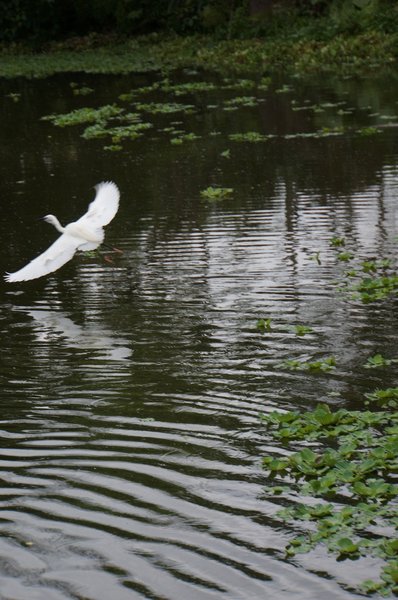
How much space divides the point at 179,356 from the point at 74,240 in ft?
7.95

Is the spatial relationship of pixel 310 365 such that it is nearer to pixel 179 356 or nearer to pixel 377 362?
pixel 377 362

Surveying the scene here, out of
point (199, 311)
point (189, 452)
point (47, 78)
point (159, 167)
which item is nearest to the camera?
point (189, 452)

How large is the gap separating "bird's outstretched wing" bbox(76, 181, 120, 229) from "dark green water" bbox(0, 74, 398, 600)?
485 millimetres

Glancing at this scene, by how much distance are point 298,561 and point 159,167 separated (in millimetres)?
10766

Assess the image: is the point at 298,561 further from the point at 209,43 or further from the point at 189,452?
the point at 209,43

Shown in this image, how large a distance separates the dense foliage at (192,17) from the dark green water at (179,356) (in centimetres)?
1066

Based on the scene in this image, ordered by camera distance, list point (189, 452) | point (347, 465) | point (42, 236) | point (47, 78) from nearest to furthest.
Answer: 1. point (347, 465)
2. point (189, 452)
3. point (42, 236)
4. point (47, 78)

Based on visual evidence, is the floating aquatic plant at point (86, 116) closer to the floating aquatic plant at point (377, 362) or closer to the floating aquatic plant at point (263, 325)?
the floating aquatic plant at point (263, 325)

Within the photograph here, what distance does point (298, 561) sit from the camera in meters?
5.14

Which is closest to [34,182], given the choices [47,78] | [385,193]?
[385,193]

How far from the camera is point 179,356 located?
8.17 m

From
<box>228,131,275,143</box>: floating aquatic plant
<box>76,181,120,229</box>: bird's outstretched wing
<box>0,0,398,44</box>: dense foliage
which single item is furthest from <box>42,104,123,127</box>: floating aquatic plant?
<box>76,181,120,229</box>: bird's outstretched wing

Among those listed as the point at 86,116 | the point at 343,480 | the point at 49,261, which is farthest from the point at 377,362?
the point at 86,116

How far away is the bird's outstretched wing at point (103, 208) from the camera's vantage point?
420 inches
